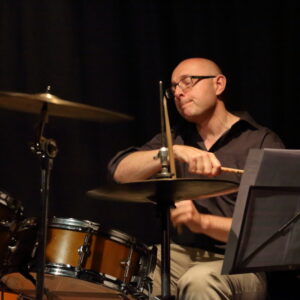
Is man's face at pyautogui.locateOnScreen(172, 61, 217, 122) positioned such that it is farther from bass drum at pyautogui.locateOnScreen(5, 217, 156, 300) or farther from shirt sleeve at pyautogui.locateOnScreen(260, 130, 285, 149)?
bass drum at pyautogui.locateOnScreen(5, 217, 156, 300)

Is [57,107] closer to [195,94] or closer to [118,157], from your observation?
[118,157]

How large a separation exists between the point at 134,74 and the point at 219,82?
484 millimetres

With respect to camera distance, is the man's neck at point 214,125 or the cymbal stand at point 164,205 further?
the man's neck at point 214,125

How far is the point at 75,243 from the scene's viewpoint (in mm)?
2383

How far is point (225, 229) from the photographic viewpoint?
254cm

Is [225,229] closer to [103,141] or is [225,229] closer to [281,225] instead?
[281,225]

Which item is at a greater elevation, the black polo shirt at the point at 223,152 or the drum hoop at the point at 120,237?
the black polo shirt at the point at 223,152

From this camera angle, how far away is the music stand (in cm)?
196

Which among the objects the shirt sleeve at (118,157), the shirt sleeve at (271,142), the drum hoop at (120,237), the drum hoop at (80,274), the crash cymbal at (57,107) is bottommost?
the drum hoop at (80,274)

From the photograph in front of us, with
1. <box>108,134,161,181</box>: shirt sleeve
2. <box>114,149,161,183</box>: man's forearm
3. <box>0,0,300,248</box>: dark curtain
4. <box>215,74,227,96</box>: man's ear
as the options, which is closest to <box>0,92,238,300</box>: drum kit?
<box>114,149,161,183</box>: man's forearm

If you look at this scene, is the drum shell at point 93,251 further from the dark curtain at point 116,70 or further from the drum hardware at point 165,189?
the dark curtain at point 116,70

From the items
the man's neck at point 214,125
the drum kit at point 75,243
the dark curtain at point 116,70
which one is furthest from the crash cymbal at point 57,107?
the man's neck at point 214,125

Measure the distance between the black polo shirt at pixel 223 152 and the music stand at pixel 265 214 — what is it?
73 cm

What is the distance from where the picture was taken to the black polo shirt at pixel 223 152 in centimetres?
285
